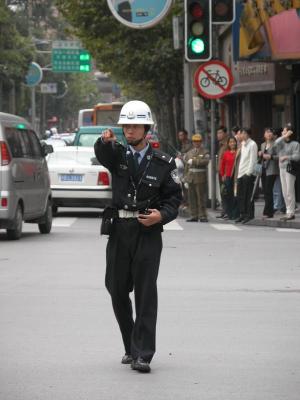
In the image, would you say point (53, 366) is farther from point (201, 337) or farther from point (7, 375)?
point (201, 337)

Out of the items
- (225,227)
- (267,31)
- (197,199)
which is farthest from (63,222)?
(267,31)

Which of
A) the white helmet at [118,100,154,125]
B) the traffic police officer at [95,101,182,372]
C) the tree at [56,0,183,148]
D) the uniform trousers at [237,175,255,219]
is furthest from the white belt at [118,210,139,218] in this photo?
the tree at [56,0,183,148]

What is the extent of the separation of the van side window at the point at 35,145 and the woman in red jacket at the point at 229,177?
5.72m

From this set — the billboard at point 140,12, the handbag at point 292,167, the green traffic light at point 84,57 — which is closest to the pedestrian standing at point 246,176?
the handbag at point 292,167

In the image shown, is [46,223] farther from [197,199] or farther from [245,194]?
[197,199]

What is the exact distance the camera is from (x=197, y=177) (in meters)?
25.8

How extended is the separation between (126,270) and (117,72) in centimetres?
4709

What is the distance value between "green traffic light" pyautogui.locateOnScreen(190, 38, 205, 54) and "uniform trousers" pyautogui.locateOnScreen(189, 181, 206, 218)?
3386 millimetres

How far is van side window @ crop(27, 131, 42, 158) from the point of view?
20.7 m

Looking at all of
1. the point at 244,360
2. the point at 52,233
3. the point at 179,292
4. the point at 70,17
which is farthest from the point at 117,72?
the point at 244,360

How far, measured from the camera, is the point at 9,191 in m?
19.0

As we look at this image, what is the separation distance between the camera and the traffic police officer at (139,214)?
835 cm

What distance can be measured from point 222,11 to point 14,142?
17.1ft

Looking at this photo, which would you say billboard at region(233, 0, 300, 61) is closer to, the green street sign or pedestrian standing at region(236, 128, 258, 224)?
pedestrian standing at region(236, 128, 258, 224)
